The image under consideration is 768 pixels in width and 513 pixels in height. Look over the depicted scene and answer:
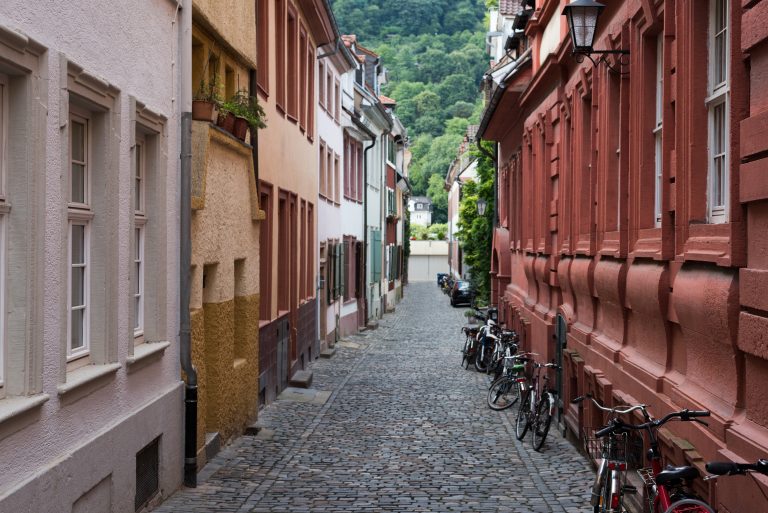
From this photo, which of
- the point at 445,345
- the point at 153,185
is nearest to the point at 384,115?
the point at 445,345

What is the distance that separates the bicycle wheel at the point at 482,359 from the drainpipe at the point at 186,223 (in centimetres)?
1289

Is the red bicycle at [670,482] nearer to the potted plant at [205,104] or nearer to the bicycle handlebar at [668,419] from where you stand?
the bicycle handlebar at [668,419]

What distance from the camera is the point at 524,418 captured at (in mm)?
14055

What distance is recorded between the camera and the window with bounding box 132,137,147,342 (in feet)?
30.7

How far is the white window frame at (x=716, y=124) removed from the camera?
7.29 metres

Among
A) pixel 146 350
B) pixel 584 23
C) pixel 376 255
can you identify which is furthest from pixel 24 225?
pixel 376 255

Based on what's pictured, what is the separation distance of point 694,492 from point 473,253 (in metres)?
30.2

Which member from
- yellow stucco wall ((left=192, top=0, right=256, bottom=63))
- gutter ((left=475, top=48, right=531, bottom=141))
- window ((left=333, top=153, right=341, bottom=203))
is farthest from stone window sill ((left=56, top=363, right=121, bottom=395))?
window ((left=333, top=153, right=341, bottom=203))

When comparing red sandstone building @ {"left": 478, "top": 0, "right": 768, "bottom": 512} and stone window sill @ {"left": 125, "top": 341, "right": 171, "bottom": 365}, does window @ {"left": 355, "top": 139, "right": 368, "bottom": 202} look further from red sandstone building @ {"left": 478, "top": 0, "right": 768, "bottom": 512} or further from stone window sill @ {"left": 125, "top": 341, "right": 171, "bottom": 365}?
stone window sill @ {"left": 125, "top": 341, "right": 171, "bottom": 365}

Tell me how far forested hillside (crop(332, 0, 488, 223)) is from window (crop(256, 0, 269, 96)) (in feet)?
309

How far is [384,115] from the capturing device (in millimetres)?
41406

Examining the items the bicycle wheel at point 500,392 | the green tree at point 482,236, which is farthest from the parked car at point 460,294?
the bicycle wheel at point 500,392

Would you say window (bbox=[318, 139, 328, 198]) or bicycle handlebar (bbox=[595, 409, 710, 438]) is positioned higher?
window (bbox=[318, 139, 328, 198])

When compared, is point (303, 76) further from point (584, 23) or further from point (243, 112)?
point (584, 23)
